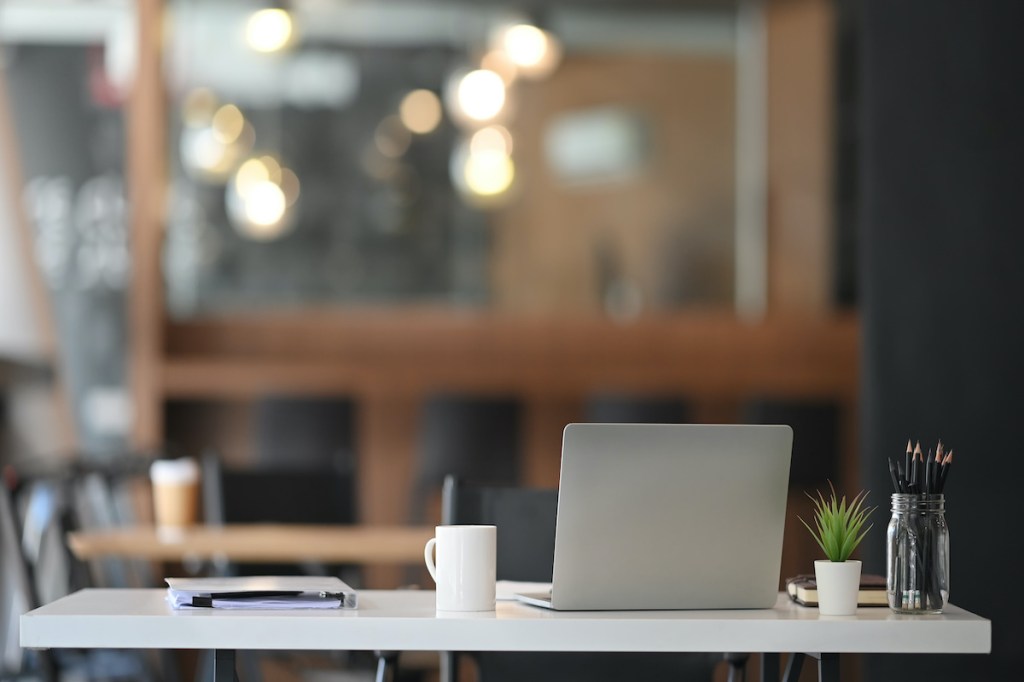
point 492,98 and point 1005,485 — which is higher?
point 492,98

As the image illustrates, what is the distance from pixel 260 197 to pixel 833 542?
563 centimetres

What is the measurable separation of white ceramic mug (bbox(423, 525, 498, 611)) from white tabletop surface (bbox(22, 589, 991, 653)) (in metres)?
0.05

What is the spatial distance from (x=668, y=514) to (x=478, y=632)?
0.26 m

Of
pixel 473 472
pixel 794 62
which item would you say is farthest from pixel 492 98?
pixel 473 472

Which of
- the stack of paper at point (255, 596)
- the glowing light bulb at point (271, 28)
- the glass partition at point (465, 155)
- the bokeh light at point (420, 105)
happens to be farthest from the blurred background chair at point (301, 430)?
the stack of paper at point (255, 596)

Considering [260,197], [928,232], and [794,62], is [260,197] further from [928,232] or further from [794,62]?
[928,232]

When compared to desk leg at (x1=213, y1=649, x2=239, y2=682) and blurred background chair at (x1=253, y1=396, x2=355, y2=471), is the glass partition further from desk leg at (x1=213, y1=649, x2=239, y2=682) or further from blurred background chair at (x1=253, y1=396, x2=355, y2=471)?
desk leg at (x1=213, y1=649, x2=239, y2=682)

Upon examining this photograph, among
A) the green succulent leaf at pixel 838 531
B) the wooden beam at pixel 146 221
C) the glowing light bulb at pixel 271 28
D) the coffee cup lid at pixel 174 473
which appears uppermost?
the glowing light bulb at pixel 271 28

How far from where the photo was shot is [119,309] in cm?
741

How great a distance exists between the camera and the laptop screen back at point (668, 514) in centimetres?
160

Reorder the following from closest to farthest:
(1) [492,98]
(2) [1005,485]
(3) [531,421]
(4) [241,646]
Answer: (4) [241,646], (2) [1005,485], (3) [531,421], (1) [492,98]

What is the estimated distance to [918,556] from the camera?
5.69 feet

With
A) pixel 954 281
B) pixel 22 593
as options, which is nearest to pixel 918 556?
pixel 954 281

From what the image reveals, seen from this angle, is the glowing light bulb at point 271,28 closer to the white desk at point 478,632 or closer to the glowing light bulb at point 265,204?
the glowing light bulb at point 265,204
